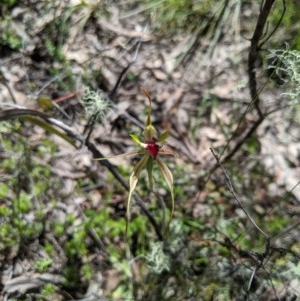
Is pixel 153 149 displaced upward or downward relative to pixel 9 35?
upward

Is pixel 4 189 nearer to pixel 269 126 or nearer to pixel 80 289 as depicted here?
pixel 80 289

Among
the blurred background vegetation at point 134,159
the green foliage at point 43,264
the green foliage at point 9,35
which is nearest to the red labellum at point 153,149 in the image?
the blurred background vegetation at point 134,159

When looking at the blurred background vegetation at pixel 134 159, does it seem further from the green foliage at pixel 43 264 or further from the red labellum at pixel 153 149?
the red labellum at pixel 153 149

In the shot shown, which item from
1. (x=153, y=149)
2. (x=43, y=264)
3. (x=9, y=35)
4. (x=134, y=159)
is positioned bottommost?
(x=43, y=264)

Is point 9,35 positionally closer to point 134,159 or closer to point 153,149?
point 134,159

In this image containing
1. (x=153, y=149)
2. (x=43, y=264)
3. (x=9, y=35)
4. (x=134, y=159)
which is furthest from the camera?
(x=9, y=35)

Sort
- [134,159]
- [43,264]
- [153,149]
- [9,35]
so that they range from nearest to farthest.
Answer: [153,149] < [43,264] < [134,159] < [9,35]

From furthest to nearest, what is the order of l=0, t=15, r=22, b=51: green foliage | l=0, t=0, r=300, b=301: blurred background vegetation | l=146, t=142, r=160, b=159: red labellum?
l=0, t=15, r=22, b=51: green foliage, l=0, t=0, r=300, b=301: blurred background vegetation, l=146, t=142, r=160, b=159: red labellum

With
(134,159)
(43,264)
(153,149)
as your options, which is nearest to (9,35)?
(134,159)

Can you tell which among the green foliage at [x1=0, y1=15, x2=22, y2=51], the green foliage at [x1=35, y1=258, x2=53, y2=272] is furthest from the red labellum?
the green foliage at [x1=0, y1=15, x2=22, y2=51]

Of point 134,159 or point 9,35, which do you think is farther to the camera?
point 9,35

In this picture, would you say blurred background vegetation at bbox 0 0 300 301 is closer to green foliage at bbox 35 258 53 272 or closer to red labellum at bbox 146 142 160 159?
green foliage at bbox 35 258 53 272
